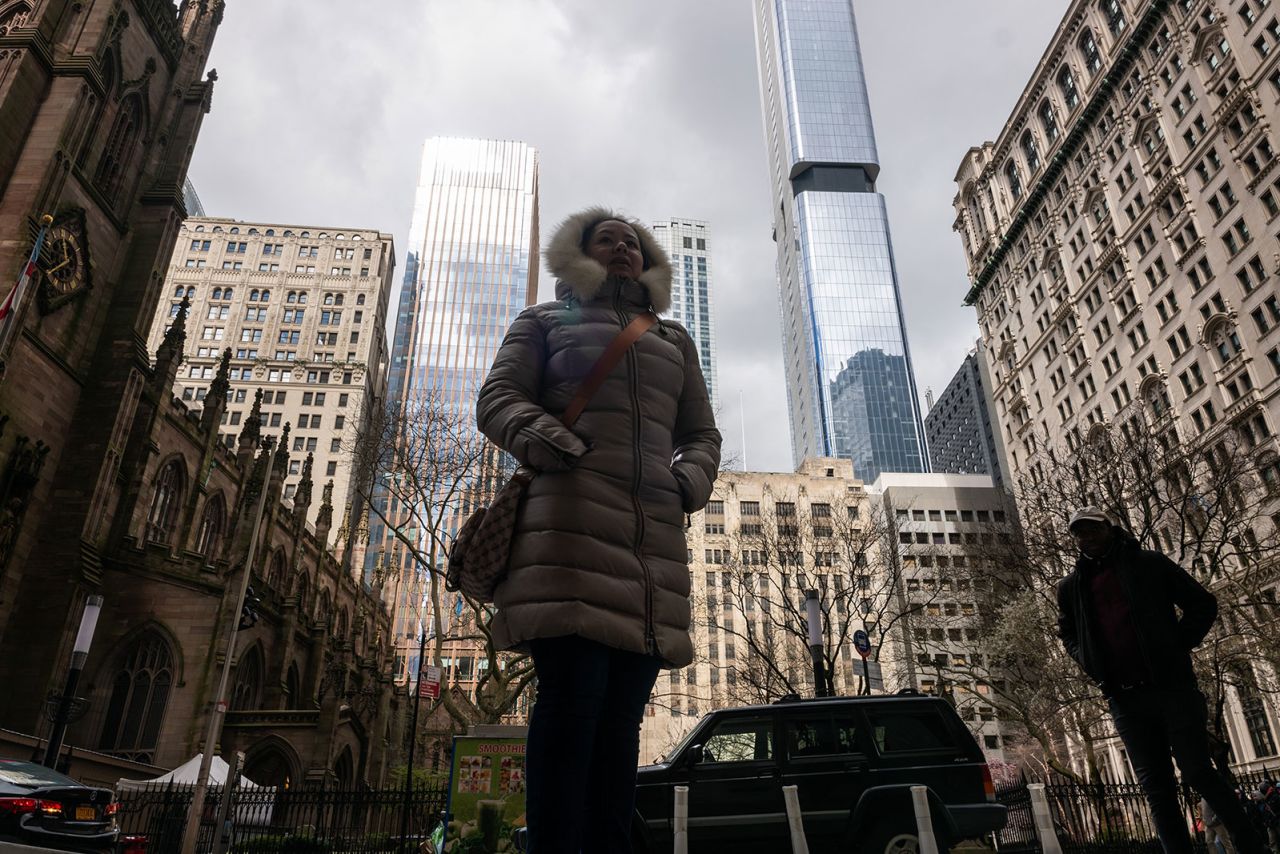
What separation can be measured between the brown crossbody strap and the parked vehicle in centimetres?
812

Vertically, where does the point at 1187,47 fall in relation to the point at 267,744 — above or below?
above

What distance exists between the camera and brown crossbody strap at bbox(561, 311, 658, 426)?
3193 mm

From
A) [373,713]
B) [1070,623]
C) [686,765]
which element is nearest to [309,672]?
[373,713]

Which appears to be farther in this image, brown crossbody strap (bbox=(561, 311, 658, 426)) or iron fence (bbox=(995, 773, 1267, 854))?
iron fence (bbox=(995, 773, 1267, 854))

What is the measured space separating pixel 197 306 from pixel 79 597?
66.1 m

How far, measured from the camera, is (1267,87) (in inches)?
1645

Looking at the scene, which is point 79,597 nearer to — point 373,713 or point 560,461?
point 373,713

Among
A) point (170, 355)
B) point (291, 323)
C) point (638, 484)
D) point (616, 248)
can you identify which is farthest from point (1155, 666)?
point (291, 323)

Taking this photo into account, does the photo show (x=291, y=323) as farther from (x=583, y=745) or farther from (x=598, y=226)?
(x=583, y=745)

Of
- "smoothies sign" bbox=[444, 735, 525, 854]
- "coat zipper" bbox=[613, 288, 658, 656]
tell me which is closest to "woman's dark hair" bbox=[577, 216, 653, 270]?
"coat zipper" bbox=[613, 288, 658, 656]

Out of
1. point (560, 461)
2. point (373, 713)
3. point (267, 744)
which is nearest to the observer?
point (560, 461)

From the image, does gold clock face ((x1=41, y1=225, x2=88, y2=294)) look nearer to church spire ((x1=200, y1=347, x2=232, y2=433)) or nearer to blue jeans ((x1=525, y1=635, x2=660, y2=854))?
church spire ((x1=200, y1=347, x2=232, y2=433))

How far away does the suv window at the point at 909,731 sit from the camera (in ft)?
26.7

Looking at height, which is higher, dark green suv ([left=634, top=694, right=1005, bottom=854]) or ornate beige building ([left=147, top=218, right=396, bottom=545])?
ornate beige building ([left=147, top=218, right=396, bottom=545])
